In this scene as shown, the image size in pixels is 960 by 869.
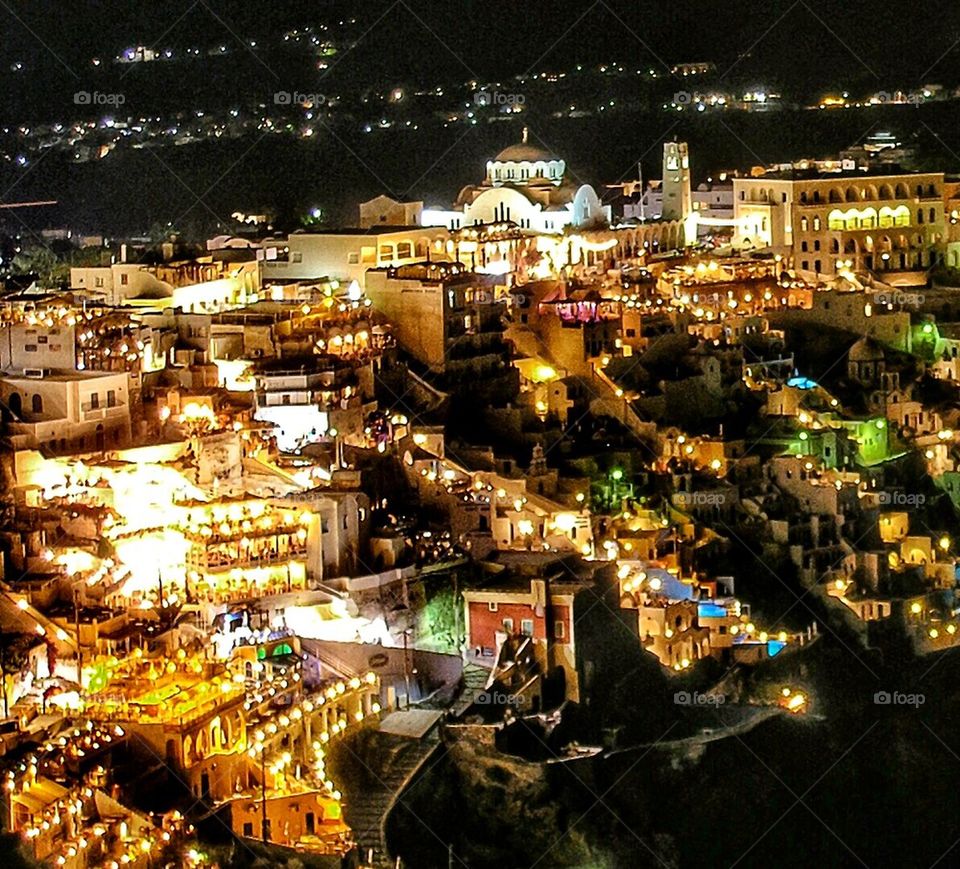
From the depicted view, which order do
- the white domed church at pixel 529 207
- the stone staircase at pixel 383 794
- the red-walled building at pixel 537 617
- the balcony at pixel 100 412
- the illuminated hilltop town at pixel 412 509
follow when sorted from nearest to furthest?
the stone staircase at pixel 383 794
the illuminated hilltop town at pixel 412 509
the red-walled building at pixel 537 617
the balcony at pixel 100 412
the white domed church at pixel 529 207

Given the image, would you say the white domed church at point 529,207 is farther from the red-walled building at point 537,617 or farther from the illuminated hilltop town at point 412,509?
the red-walled building at point 537,617

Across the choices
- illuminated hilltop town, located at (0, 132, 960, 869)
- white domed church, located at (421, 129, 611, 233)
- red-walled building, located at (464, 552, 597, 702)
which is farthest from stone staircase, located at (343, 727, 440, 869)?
white domed church, located at (421, 129, 611, 233)

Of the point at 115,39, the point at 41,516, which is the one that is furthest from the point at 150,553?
the point at 115,39

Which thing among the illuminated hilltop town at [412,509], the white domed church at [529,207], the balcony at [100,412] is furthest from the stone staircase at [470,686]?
the white domed church at [529,207]

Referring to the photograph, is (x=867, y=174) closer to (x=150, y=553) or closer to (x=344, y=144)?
(x=344, y=144)

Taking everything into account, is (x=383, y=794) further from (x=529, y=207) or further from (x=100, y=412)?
(x=529, y=207)
